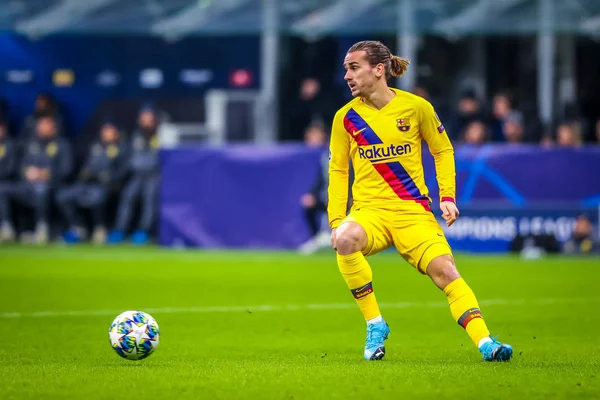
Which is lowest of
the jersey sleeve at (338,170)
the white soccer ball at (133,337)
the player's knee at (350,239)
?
the white soccer ball at (133,337)

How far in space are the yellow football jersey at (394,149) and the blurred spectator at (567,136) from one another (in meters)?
11.5

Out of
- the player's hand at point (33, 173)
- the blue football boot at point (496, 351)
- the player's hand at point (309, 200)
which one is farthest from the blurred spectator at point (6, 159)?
the blue football boot at point (496, 351)

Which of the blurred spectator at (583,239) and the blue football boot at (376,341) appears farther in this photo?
the blurred spectator at (583,239)

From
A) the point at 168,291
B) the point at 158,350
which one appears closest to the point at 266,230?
the point at 168,291

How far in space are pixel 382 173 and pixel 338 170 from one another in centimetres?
31

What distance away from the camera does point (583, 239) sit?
60.2ft

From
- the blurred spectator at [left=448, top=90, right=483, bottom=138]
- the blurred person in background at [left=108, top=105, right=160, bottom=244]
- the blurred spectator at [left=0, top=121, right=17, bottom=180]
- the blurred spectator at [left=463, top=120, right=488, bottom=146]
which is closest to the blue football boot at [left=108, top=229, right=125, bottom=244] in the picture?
the blurred person in background at [left=108, top=105, right=160, bottom=244]

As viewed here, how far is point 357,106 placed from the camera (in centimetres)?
825

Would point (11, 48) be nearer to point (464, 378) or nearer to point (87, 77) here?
point (87, 77)

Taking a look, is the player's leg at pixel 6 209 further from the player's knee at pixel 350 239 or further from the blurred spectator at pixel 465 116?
the player's knee at pixel 350 239

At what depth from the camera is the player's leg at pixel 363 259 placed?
803 cm

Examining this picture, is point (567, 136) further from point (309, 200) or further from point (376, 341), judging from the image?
point (376, 341)

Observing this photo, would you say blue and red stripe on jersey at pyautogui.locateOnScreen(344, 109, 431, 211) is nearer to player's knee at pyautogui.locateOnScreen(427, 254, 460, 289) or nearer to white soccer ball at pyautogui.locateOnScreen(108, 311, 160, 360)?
player's knee at pyautogui.locateOnScreen(427, 254, 460, 289)

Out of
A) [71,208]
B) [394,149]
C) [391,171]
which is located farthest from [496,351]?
[71,208]
